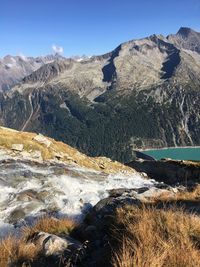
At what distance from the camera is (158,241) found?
335 inches

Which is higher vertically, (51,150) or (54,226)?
(54,226)

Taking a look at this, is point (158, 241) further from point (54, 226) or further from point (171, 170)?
point (171, 170)

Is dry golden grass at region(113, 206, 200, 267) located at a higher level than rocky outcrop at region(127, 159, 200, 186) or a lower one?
higher

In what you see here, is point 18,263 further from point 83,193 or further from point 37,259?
point 83,193

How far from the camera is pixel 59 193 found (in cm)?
2894

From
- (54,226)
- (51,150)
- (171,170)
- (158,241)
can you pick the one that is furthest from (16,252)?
(171,170)

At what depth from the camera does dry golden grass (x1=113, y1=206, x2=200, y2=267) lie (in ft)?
23.7

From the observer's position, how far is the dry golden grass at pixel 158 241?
23.7 ft

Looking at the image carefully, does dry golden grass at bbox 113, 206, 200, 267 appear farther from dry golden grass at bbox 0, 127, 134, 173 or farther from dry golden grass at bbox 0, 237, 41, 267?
dry golden grass at bbox 0, 127, 134, 173

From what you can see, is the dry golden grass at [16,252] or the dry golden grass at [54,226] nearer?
the dry golden grass at [16,252]

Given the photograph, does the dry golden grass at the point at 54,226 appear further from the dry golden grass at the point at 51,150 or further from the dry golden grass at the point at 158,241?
the dry golden grass at the point at 51,150

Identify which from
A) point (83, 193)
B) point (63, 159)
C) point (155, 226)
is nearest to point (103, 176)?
point (63, 159)

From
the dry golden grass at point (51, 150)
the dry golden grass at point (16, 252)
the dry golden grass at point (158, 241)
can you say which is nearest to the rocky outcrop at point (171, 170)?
the dry golden grass at point (51, 150)

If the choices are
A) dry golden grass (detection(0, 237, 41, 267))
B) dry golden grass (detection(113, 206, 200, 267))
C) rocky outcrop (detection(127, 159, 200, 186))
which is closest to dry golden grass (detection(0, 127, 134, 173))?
rocky outcrop (detection(127, 159, 200, 186))
